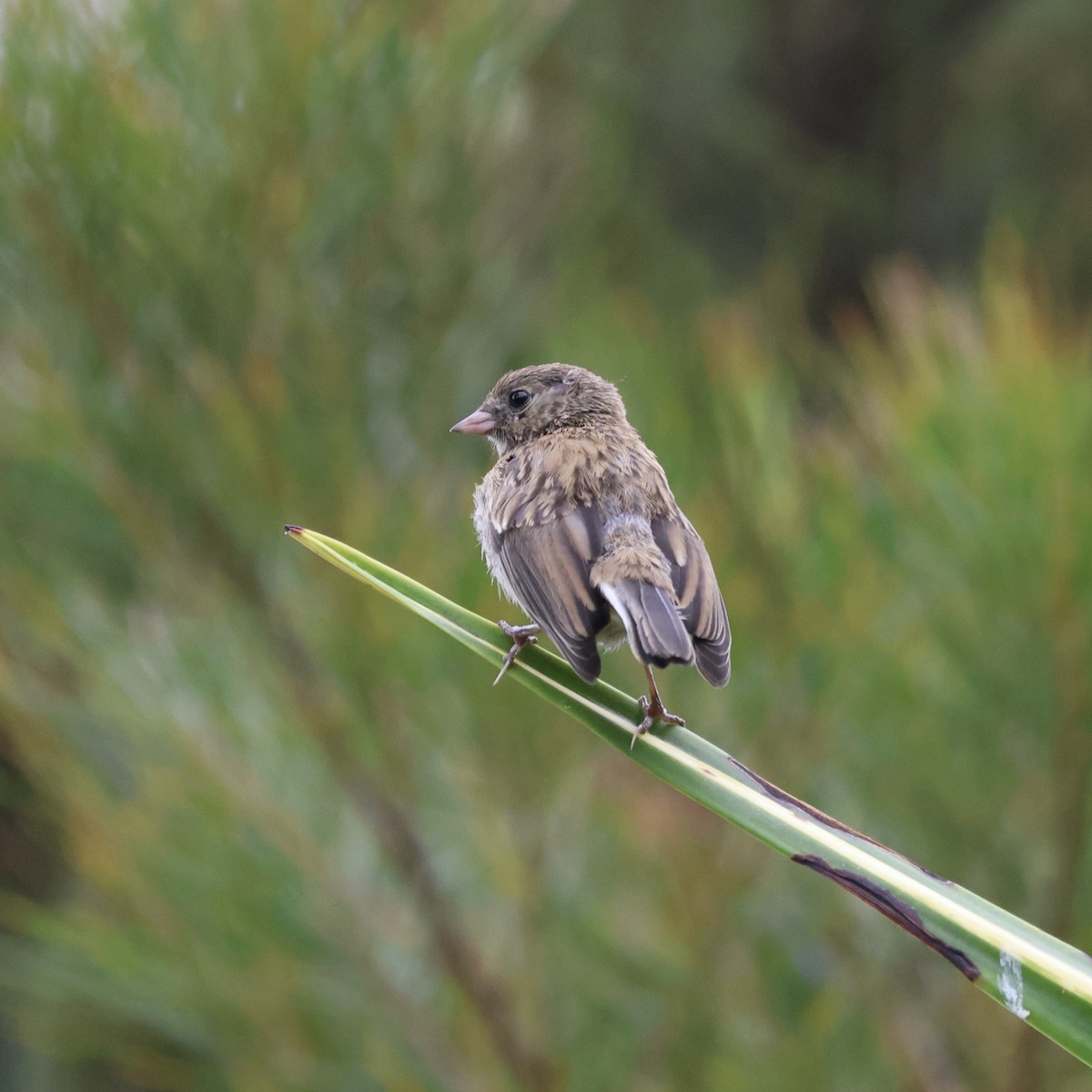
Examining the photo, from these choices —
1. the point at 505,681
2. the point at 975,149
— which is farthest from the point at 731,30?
the point at 505,681

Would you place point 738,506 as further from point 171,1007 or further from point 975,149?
point 975,149

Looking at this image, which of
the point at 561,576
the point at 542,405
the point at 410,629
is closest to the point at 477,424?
the point at 542,405

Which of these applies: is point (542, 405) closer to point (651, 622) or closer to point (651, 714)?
point (651, 622)

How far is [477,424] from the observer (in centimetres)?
171

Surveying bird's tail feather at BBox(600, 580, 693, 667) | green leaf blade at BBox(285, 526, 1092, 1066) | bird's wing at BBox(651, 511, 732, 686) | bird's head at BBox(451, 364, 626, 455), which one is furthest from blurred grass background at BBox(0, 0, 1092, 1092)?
green leaf blade at BBox(285, 526, 1092, 1066)

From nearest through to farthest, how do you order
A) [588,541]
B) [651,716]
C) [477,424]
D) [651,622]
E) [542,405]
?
1. [651,716]
2. [651,622]
3. [588,541]
4. [477,424]
5. [542,405]

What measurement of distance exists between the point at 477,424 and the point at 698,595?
0.51m

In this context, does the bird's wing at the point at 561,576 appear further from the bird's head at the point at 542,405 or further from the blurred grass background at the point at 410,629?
the bird's head at the point at 542,405

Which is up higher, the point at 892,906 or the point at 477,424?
the point at 477,424

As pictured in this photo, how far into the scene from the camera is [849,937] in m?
1.72

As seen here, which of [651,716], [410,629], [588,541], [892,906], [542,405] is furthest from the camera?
[542,405]

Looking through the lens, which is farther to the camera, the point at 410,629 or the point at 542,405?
the point at 542,405

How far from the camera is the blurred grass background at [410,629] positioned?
155 centimetres

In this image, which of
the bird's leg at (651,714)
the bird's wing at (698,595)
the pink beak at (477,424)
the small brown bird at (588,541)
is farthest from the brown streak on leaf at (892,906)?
→ the pink beak at (477,424)
